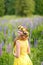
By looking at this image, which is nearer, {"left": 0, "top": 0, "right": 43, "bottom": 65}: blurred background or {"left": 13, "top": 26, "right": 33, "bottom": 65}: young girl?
{"left": 13, "top": 26, "right": 33, "bottom": 65}: young girl

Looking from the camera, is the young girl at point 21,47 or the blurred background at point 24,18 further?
the blurred background at point 24,18

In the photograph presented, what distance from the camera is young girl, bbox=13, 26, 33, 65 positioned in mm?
5250

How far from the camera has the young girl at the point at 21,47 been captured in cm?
525

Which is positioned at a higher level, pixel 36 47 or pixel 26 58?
pixel 26 58

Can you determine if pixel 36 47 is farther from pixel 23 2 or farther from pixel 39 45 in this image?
pixel 23 2

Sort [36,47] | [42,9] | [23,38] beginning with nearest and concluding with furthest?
[23,38] < [36,47] < [42,9]

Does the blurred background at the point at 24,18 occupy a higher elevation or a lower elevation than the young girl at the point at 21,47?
lower

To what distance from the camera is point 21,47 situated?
5.29 m

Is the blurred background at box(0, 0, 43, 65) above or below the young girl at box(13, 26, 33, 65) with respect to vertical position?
below

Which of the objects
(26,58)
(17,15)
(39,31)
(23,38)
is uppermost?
(23,38)

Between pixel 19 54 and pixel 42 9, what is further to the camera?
pixel 42 9

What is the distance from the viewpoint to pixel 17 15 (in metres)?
28.1

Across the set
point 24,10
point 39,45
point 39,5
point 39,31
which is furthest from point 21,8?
point 39,45

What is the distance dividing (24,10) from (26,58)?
21245 millimetres
